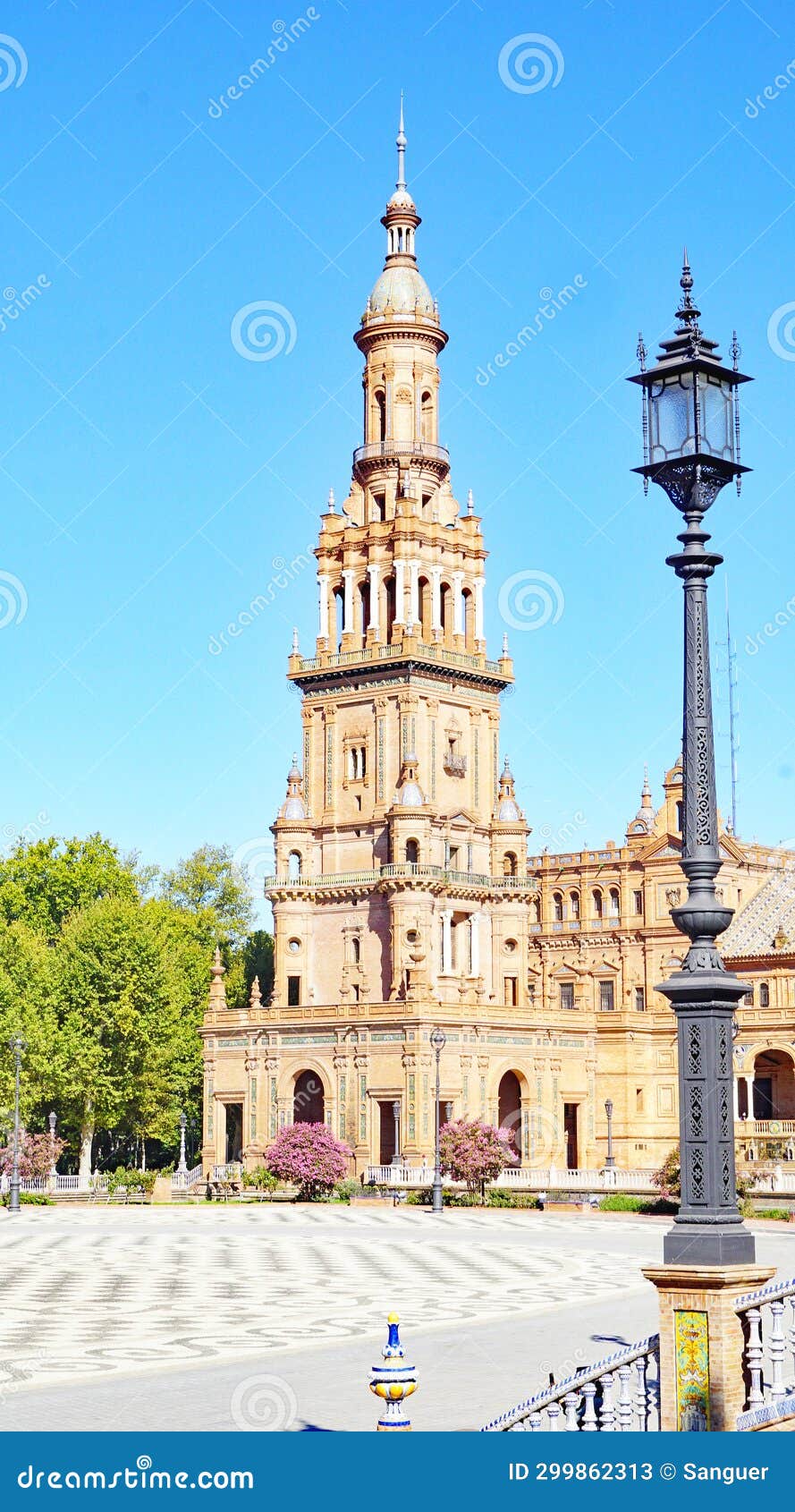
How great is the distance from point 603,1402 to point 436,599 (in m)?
70.5

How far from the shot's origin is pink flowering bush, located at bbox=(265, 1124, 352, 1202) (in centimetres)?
6100

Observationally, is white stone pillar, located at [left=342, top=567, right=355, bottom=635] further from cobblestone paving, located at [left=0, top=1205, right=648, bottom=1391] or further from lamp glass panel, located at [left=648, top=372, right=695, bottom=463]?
lamp glass panel, located at [left=648, top=372, right=695, bottom=463]

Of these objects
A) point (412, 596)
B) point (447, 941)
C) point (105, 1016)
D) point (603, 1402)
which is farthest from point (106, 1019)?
point (603, 1402)

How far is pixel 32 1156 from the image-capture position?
232ft

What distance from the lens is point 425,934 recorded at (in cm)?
7856

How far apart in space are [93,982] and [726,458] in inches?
2491

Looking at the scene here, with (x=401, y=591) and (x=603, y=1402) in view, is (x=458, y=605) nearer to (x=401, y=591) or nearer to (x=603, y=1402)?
(x=401, y=591)

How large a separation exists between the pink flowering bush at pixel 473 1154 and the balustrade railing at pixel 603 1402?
45876 millimetres

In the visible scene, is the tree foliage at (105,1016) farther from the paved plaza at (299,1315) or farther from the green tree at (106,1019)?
the paved plaza at (299,1315)

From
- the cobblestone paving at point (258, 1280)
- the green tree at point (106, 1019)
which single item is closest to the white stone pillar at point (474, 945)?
the green tree at point (106, 1019)

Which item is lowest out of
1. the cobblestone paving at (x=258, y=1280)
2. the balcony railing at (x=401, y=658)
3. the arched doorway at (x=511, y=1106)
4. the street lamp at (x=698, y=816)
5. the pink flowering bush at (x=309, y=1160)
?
the cobblestone paving at (x=258, y=1280)

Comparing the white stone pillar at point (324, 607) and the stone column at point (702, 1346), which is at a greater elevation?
the white stone pillar at point (324, 607)

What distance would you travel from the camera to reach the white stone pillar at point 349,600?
85250 millimetres
